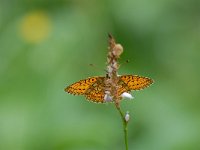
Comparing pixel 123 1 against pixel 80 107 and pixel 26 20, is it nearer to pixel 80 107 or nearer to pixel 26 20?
pixel 26 20

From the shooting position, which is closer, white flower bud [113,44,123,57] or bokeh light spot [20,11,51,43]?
white flower bud [113,44,123,57]

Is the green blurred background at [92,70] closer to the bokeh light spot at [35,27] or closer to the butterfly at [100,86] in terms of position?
the bokeh light spot at [35,27]

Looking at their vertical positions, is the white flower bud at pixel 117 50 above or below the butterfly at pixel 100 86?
above

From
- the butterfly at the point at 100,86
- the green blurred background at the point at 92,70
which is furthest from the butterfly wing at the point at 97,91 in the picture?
the green blurred background at the point at 92,70

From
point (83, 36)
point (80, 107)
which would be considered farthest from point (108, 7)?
point (80, 107)

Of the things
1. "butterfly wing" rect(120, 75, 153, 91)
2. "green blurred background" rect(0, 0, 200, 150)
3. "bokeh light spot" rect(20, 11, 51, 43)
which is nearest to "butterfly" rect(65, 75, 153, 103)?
"butterfly wing" rect(120, 75, 153, 91)

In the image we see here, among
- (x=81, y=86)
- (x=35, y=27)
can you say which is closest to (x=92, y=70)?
(x=35, y=27)

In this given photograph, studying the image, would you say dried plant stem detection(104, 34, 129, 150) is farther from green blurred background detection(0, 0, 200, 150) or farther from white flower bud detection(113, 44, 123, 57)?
green blurred background detection(0, 0, 200, 150)

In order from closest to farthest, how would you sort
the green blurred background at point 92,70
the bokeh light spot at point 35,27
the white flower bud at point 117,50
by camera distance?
the white flower bud at point 117,50, the green blurred background at point 92,70, the bokeh light spot at point 35,27
